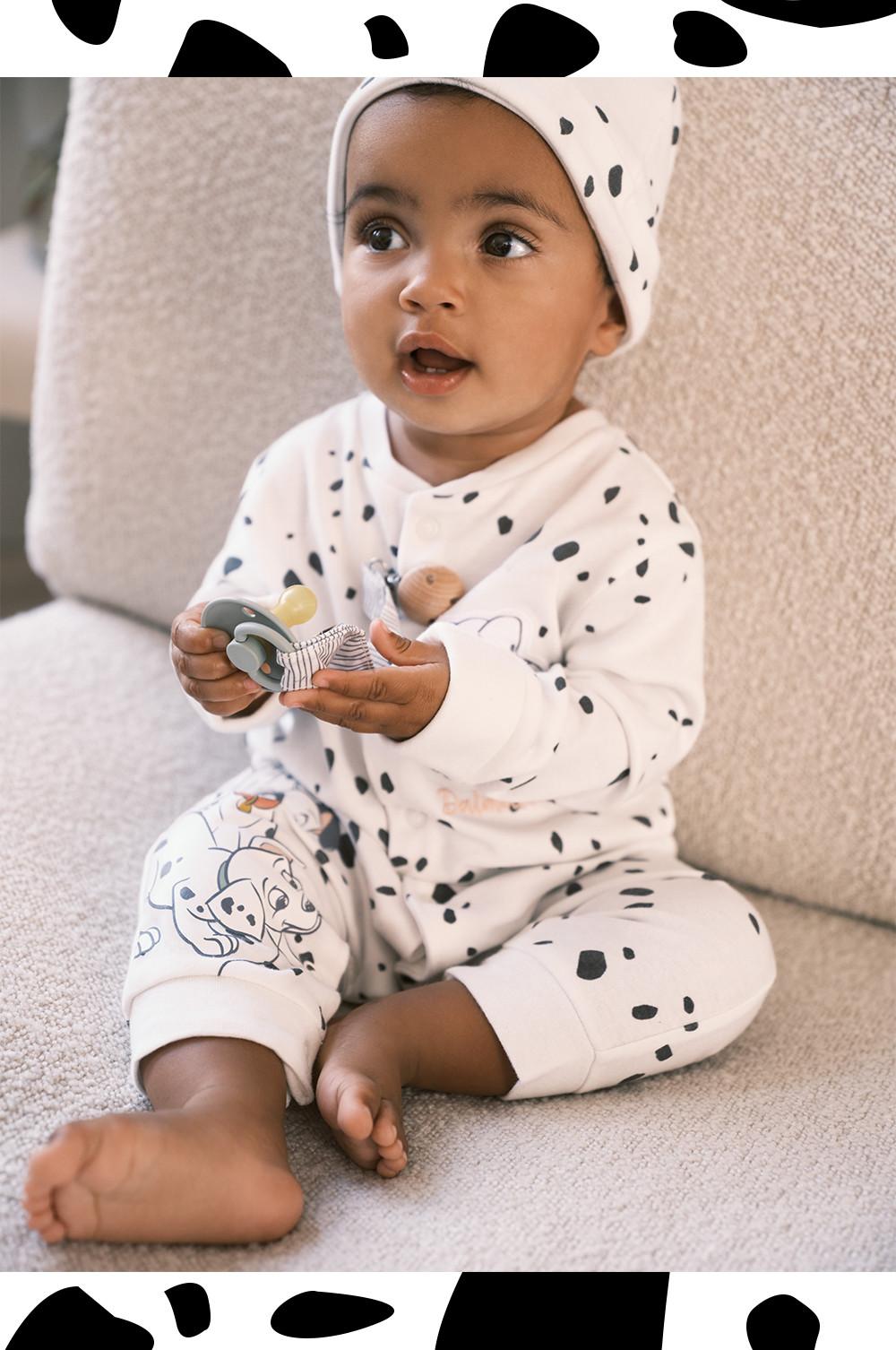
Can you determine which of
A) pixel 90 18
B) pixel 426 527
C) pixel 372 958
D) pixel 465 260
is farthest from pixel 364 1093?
pixel 90 18

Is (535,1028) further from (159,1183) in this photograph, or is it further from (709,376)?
(709,376)

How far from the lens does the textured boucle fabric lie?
2.18 feet

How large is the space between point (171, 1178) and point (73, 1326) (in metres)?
0.08

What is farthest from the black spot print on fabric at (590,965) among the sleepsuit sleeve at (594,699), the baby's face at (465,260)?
the baby's face at (465,260)

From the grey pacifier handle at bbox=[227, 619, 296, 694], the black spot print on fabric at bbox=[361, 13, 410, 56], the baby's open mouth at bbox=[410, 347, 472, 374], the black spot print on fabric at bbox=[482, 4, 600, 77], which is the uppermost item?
the black spot print on fabric at bbox=[482, 4, 600, 77]

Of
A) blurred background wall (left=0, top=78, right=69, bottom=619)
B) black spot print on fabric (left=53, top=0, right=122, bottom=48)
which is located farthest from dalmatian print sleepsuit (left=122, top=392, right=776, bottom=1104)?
blurred background wall (left=0, top=78, right=69, bottom=619)

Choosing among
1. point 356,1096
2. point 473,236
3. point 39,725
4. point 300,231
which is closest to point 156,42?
point 300,231

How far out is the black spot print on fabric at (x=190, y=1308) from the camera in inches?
24.8

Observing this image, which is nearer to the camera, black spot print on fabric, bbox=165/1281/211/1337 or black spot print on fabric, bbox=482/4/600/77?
black spot print on fabric, bbox=165/1281/211/1337

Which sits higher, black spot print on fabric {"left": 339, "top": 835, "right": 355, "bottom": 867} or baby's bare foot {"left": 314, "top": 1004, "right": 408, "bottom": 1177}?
baby's bare foot {"left": 314, "top": 1004, "right": 408, "bottom": 1177}

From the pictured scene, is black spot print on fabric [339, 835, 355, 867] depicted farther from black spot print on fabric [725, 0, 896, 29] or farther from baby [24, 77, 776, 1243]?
black spot print on fabric [725, 0, 896, 29]

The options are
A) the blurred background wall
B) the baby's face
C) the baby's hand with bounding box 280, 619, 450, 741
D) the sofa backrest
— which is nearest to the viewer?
the baby's hand with bounding box 280, 619, 450, 741

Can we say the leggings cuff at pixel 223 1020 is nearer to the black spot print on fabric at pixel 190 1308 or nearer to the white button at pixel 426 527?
the black spot print on fabric at pixel 190 1308

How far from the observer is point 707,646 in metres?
1.03
